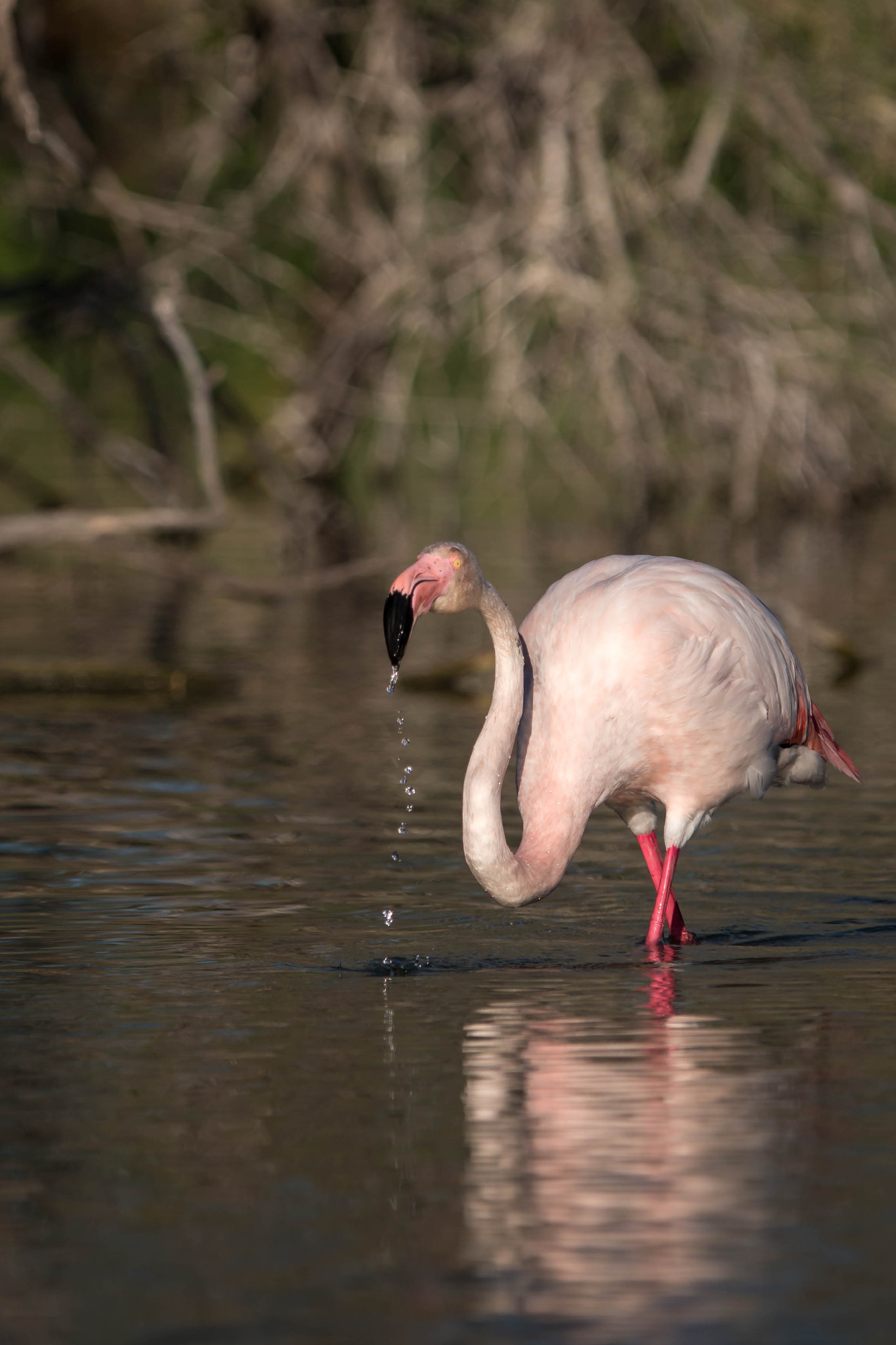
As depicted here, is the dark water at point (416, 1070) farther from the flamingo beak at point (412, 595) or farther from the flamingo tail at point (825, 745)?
the flamingo beak at point (412, 595)

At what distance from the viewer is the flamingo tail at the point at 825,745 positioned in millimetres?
7277

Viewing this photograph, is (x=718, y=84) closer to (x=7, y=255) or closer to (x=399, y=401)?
(x=399, y=401)

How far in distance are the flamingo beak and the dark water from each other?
91 cm

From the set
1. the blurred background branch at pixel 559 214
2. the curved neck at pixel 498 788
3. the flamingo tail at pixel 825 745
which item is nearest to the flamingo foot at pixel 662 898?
the curved neck at pixel 498 788

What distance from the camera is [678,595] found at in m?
6.66

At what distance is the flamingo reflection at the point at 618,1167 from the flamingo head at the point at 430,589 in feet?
3.15

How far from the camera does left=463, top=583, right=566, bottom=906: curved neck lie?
5.85 meters

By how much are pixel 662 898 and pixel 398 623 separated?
4.27ft

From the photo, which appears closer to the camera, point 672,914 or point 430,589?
point 430,589

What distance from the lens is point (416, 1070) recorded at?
16.4ft

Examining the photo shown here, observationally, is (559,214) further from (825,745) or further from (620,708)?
(620,708)

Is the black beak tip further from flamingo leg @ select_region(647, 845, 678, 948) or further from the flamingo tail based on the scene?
the flamingo tail

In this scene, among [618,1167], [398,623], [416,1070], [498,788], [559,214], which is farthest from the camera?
[559,214]

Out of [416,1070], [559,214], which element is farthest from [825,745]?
[559,214]
